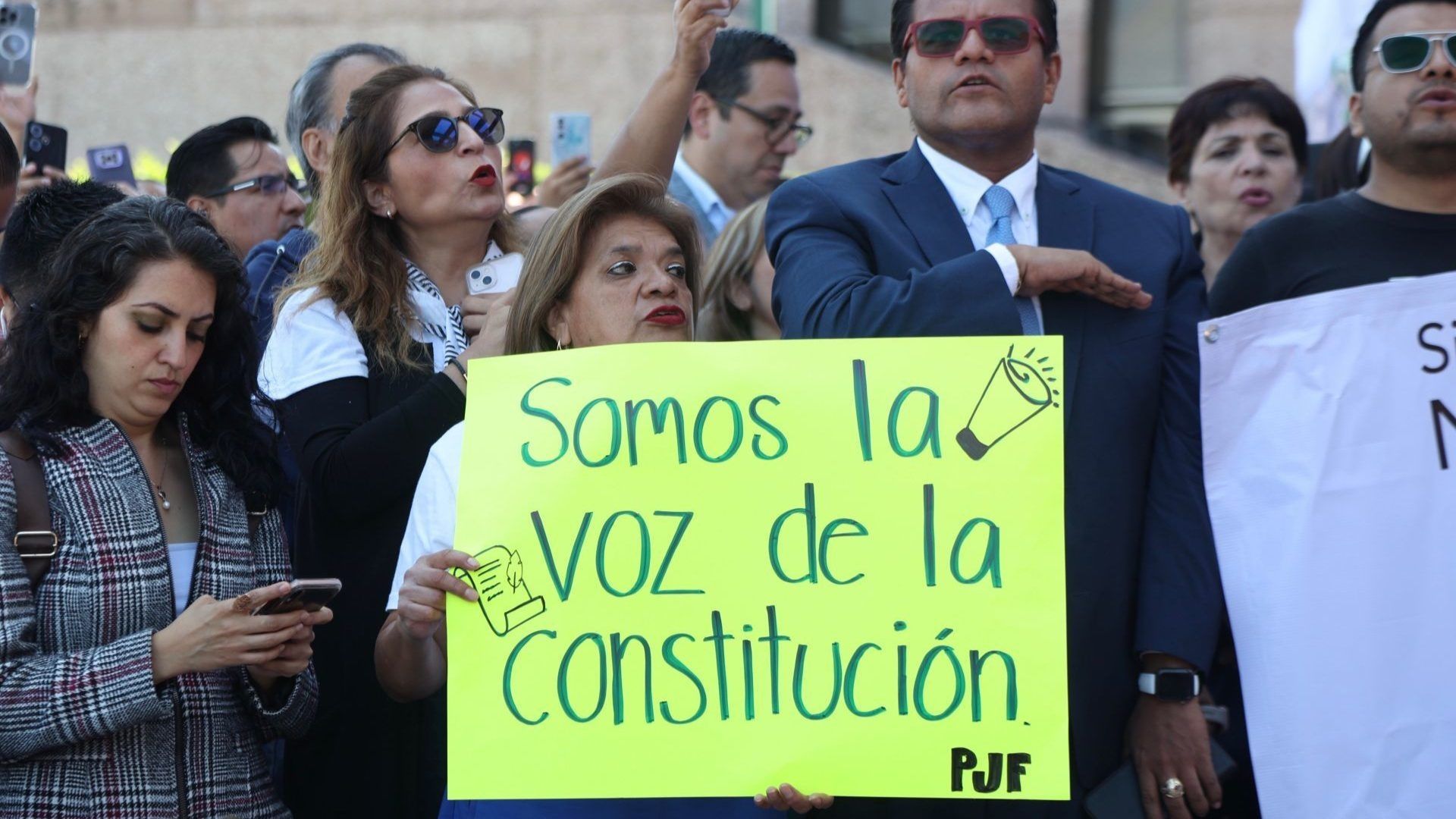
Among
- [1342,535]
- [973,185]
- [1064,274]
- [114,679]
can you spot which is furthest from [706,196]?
[114,679]

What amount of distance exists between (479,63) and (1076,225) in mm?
8340

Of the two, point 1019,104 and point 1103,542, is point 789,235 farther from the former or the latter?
point 1103,542

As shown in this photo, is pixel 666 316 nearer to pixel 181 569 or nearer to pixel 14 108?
pixel 181 569

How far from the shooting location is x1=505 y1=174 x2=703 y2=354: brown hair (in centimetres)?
342

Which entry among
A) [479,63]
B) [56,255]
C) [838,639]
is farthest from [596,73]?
[838,639]

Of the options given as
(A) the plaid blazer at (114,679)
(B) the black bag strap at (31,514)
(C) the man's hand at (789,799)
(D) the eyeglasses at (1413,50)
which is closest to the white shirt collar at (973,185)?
(D) the eyeglasses at (1413,50)

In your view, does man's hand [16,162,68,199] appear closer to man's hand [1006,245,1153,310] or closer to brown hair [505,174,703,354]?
brown hair [505,174,703,354]

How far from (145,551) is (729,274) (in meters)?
1.99

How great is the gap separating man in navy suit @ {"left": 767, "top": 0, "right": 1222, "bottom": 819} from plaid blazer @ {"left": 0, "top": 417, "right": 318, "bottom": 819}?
1.16 meters

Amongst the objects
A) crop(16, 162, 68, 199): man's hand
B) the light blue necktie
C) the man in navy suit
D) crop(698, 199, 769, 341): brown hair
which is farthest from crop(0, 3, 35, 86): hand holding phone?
the light blue necktie

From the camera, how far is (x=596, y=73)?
35.5 ft

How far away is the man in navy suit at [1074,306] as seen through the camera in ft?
9.99

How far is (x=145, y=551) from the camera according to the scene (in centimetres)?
320

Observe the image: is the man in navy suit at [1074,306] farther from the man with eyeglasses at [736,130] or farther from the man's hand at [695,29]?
the man with eyeglasses at [736,130]
